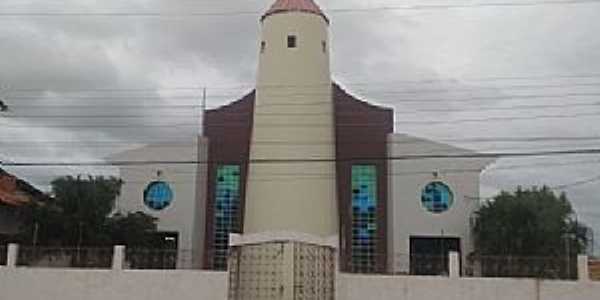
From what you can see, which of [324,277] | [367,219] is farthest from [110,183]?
[324,277]

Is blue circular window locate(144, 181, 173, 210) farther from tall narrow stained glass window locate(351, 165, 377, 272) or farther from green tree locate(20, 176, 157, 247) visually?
tall narrow stained glass window locate(351, 165, 377, 272)

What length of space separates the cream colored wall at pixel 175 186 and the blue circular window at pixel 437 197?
9.36 meters

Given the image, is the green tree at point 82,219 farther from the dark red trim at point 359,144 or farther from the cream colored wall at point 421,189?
the cream colored wall at point 421,189

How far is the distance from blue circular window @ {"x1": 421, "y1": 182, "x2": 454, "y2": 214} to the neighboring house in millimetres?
14890

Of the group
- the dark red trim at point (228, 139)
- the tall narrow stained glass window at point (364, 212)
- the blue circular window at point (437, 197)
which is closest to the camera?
the tall narrow stained glass window at point (364, 212)

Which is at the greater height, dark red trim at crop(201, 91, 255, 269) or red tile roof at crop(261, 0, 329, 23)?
red tile roof at crop(261, 0, 329, 23)

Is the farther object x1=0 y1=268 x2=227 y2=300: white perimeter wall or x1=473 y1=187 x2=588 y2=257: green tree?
x1=473 y1=187 x2=588 y2=257: green tree

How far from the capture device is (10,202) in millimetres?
27641

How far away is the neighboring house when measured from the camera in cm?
2783

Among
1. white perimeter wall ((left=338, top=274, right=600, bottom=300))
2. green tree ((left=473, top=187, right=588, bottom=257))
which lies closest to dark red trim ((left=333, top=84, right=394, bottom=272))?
green tree ((left=473, top=187, right=588, bottom=257))

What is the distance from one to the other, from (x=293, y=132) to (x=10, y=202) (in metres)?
10.7

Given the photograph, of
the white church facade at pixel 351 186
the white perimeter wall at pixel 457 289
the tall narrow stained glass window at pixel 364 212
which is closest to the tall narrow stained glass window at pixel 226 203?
the white church facade at pixel 351 186

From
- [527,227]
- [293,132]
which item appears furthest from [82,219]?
[527,227]

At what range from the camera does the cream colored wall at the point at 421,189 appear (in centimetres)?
3120
